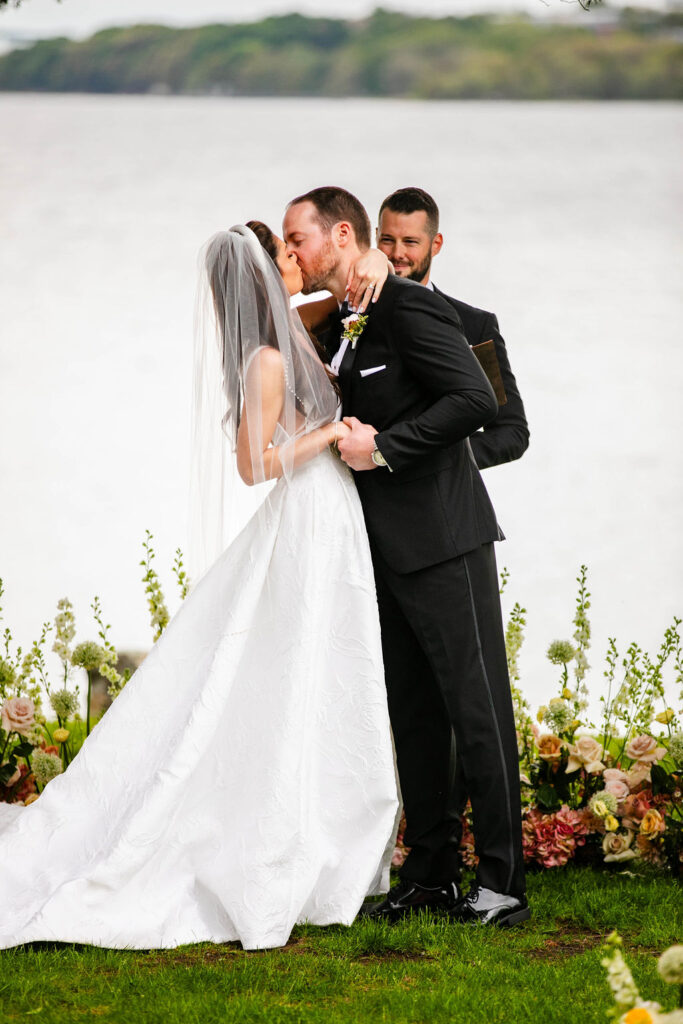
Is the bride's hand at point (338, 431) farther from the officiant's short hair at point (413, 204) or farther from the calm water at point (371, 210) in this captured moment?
the calm water at point (371, 210)

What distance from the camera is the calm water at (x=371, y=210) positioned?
28.9 feet

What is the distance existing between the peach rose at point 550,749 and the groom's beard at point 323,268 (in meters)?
1.57

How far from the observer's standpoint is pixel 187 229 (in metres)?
9.22

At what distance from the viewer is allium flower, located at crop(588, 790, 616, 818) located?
3299 millimetres

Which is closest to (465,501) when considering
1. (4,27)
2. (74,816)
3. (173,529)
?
(74,816)

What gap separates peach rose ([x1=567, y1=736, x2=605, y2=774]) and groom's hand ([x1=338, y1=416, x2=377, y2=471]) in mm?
1223

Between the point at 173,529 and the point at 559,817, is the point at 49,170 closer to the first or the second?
the point at 173,529

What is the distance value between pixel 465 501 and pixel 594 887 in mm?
1205

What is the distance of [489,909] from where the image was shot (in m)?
2.81

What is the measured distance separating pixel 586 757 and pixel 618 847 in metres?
0.29

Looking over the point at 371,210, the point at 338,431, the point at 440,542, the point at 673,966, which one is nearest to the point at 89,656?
the point at 338,431

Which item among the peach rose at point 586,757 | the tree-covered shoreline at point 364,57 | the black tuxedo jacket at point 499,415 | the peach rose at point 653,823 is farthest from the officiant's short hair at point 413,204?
the tree-covered shoreline at point 364,57

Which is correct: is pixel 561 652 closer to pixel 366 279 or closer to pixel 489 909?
pixel 489 909

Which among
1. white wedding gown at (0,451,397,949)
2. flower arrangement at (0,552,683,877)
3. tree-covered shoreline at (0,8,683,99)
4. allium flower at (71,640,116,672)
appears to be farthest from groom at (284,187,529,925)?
tree-covered shoreline at (0,8,683,99)
